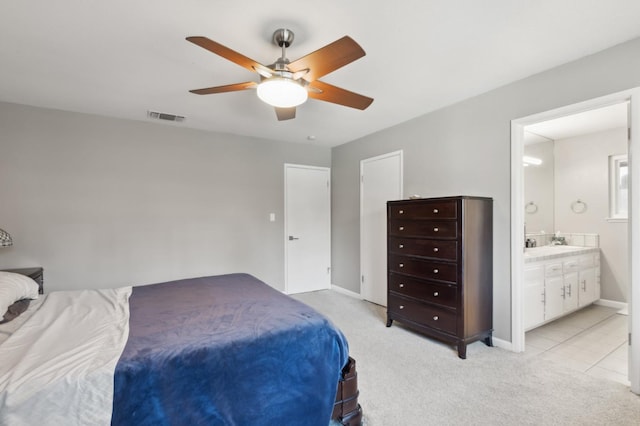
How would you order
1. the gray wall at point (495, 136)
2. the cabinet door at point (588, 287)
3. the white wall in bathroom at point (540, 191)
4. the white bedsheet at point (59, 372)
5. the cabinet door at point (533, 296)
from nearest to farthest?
the white bedsheet at point (59, 372)
the gray wall at point (495, 136)
the cabinet door at point (533, 296)
the cabinet door at point (588, 287)
the white wall in bathroom at point (540, 191)

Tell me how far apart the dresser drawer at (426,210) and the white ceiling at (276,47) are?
3.57 feet

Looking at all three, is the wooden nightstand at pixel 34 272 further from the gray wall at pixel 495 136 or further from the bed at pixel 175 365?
the gray wall at pixel 495 136

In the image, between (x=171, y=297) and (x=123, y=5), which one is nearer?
(x=123, y=5)

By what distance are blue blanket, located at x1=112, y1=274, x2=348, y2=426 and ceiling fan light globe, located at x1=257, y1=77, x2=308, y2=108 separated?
1.33m

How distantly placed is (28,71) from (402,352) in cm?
399

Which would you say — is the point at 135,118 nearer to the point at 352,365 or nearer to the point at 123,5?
the point at 123,5

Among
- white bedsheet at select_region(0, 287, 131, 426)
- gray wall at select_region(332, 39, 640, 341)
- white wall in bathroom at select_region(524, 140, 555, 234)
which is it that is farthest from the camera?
white wall in bathroom at select_region(524, 140, 555, 234)

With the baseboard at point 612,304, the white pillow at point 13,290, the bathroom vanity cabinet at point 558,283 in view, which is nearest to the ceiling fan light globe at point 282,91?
the white pillow at point 13,290

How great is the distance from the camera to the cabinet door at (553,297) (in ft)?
10.5

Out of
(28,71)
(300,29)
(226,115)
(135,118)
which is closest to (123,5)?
(300,29)

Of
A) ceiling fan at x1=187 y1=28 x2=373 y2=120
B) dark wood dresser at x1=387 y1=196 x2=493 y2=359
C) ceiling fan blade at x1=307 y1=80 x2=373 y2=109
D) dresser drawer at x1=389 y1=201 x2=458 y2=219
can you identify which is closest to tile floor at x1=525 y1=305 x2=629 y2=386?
dark wood dresser at x1=387 y1=196 x2=493 y2=359

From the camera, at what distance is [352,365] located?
69.2 inches

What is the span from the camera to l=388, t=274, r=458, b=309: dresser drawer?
8.87 feet

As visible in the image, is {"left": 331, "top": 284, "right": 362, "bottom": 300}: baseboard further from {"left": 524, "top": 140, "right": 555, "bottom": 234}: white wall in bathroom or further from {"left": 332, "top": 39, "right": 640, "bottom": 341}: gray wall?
{"left": 524, "top": 140, "right": 555, "bottom": 234}: white wall in bathroom
